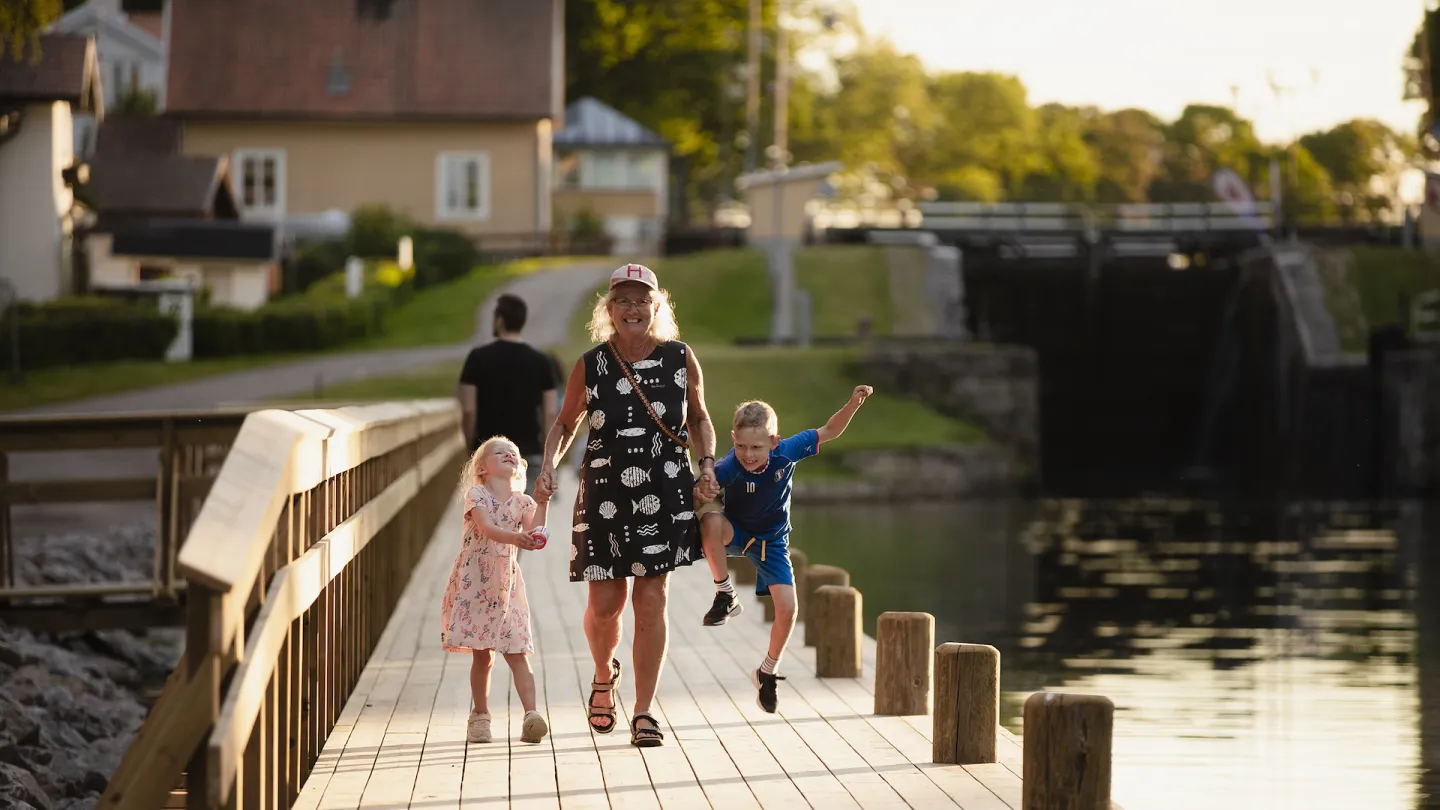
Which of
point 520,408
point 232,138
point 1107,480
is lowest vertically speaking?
point 1107,480

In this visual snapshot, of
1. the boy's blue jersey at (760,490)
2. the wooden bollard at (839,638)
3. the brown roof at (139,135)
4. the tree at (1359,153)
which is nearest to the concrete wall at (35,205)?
the brown roof at (139,135)

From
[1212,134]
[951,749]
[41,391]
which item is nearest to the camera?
[951,749]

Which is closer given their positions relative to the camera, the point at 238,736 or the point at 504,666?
the point at 238,736

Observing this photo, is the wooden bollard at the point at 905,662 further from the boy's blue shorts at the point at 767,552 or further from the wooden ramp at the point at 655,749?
the boy's blue shorts at the point at 767,552

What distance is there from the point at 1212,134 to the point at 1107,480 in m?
87.4

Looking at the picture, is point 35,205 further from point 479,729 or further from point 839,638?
point 479,729

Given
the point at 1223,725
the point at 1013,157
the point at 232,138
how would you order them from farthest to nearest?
1. the point at 1013,157
2. the point at 232,138
3. the point at 1223,725

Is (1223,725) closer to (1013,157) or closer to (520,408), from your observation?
(520,408)

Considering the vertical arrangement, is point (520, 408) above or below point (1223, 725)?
above

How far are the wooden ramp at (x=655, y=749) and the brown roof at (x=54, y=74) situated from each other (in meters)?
35.0

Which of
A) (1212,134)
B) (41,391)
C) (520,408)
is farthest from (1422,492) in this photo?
(1212,134)

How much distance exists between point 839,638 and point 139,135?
169 ft

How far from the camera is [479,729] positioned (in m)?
8.32

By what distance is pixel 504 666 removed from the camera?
11.0 metres
